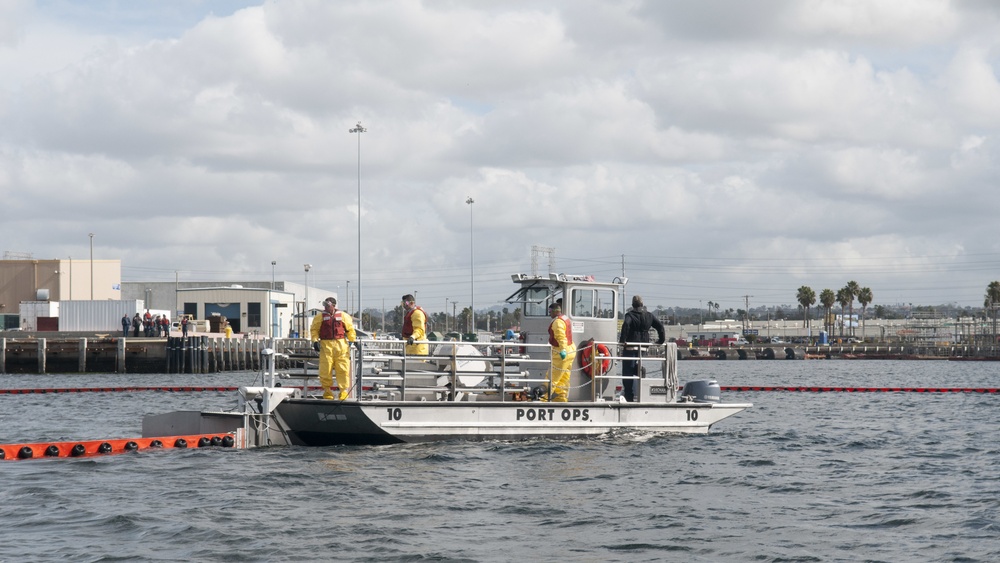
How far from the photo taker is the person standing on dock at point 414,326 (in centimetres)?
1802

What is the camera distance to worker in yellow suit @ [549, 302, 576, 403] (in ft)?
58.2

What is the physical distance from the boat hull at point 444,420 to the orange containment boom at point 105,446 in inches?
44.2

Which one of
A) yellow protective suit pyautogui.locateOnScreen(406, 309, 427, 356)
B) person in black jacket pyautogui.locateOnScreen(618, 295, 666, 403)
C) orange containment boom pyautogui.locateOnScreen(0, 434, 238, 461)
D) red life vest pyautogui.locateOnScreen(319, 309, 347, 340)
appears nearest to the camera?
orange containment boom pyautogui.locateOnScreen(0, 434, 238, 461)

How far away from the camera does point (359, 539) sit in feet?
36.0

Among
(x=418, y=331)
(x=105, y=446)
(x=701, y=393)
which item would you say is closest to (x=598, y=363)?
(x=701, y=393)

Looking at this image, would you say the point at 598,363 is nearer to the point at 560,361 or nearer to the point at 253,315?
the point at 560,361

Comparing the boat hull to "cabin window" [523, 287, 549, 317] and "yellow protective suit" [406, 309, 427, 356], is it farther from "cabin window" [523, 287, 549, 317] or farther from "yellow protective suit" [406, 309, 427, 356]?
"cabin window" [523, 287, 549, 317]

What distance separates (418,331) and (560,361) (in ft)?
7.74

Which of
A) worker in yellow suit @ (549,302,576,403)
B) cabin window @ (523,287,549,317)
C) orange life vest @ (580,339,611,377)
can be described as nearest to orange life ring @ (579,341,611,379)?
orange life vest @ (580,339,611,377)

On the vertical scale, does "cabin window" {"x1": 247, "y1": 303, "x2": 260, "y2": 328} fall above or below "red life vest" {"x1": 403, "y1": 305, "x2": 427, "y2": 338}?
above

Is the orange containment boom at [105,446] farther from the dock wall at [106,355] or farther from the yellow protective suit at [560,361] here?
the dock wall at [106,355]

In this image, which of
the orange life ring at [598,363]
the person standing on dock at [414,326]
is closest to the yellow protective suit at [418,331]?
the person standing on dock at [414,326]

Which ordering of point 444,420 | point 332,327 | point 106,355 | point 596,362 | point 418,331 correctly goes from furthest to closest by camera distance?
1. point 106,355
2. point 596,362
3. point 418,331
4. point 444,420
5. point 332,327

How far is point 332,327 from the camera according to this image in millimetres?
16453
